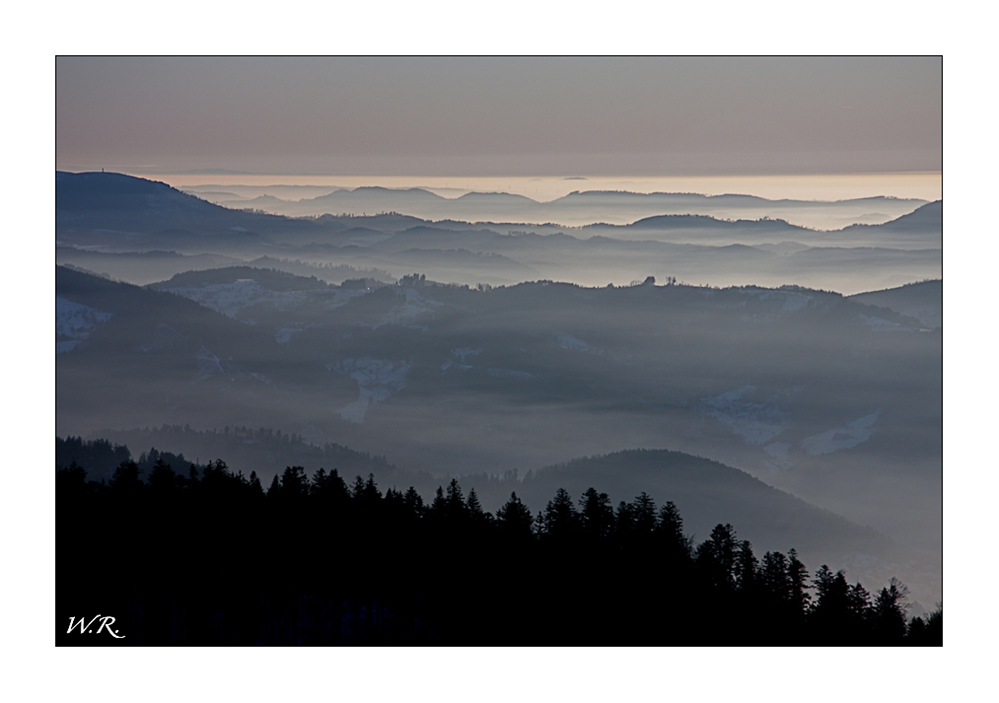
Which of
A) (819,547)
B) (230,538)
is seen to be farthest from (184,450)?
(230,538)

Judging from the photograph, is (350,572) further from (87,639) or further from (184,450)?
(184,450)

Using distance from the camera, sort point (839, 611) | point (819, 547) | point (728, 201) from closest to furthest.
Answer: point (839, 611) < point (728, 201) < point (819, 547)

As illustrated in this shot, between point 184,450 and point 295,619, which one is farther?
point 184,450

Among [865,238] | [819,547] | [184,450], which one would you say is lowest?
[819,547]

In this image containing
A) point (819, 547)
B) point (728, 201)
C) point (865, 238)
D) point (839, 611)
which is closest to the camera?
point (839, 611)

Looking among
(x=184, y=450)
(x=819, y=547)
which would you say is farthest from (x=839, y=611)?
(x=184, y=450)

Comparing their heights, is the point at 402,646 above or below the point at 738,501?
above
